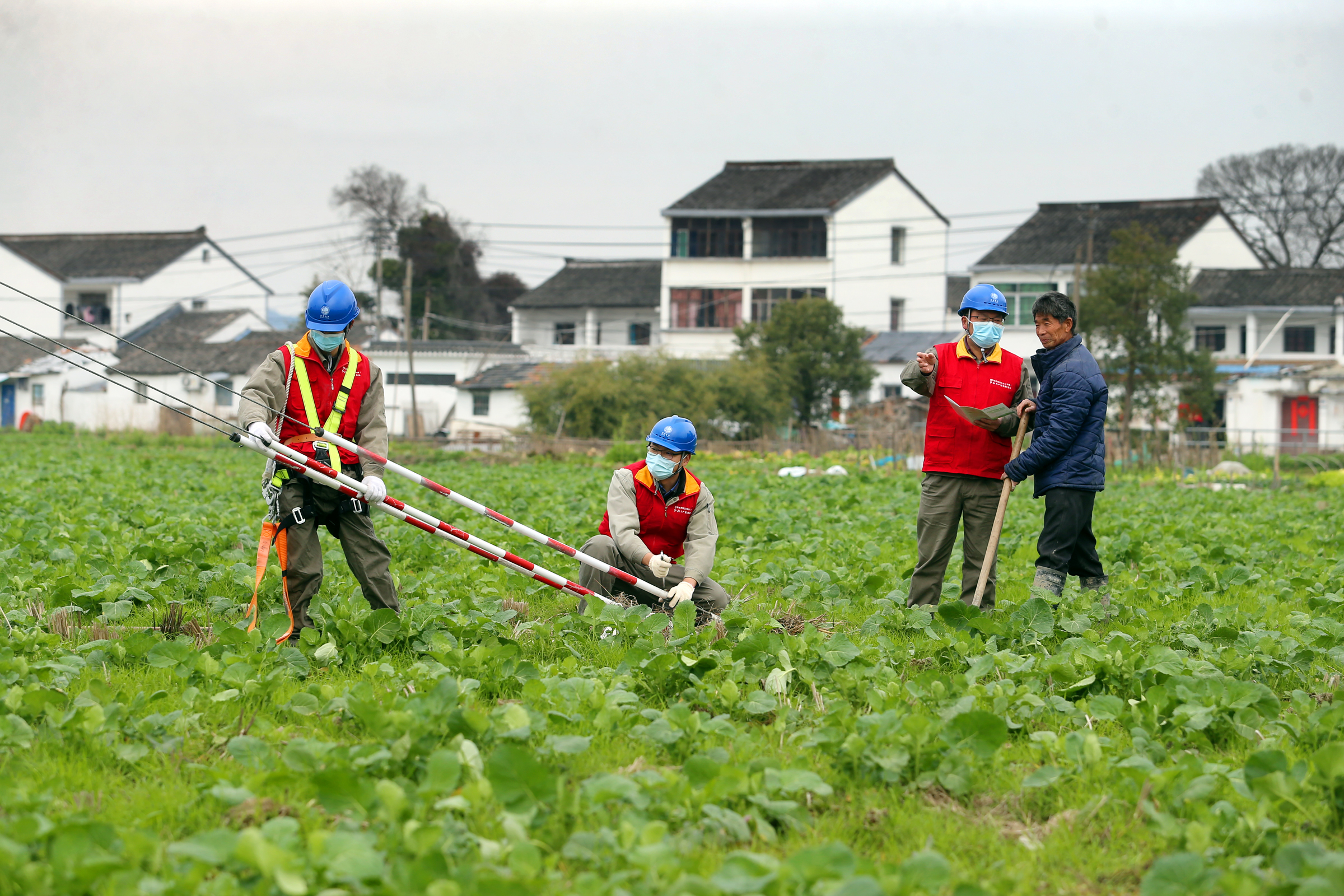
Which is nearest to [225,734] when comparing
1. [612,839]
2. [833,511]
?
[612,839]

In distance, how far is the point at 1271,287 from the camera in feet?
129

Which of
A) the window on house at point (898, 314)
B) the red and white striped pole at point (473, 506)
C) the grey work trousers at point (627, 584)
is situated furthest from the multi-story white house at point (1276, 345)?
the red and white striped pole at point (473, 506)

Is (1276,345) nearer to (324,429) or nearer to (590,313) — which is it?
(590,313)

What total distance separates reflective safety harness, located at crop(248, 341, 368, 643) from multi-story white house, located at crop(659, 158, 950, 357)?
3561 cm

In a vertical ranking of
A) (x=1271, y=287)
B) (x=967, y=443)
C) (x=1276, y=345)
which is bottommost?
(x=967, y=443)

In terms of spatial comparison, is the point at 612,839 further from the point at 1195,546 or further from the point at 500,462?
the point at 500,462

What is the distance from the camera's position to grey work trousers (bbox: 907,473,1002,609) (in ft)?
20.7

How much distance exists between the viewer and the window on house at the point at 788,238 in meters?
41.7

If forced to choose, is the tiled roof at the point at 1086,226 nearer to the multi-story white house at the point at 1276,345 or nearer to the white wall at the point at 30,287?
the multi-story white house at the point at 1276,345

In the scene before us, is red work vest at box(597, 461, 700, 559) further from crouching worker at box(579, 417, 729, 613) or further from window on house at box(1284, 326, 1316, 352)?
window on house at box(1284, 326, 1316, 352)

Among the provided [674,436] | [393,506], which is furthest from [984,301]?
[393,506]

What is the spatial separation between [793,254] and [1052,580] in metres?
36.7

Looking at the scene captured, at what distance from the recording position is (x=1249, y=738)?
156 inches

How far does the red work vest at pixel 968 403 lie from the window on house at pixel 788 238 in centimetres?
3597
